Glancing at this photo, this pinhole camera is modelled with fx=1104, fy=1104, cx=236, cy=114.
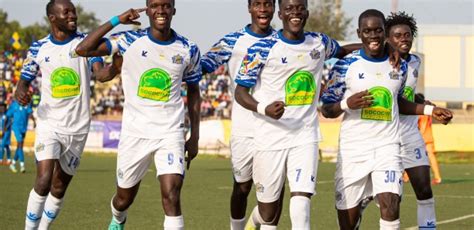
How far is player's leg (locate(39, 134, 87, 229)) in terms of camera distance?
12297 mm

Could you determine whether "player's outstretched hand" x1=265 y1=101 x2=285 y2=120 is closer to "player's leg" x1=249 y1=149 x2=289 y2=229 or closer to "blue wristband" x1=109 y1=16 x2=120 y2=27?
"player's leg" x1=249 y1=149 x2=289 y2=229

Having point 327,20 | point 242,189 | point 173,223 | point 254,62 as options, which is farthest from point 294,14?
point 327,20

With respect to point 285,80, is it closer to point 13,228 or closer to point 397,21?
point 397,21

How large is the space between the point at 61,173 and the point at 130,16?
9.49 ft

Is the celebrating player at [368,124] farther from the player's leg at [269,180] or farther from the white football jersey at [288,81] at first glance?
the player's leg at [269,180]

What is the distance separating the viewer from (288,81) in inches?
407

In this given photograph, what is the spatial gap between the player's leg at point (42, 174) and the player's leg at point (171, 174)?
2053 mm

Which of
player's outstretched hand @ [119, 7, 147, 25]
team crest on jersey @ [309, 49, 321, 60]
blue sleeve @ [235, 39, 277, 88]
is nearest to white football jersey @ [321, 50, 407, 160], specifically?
team crest on jersey @ [309, 49, 321, 60]

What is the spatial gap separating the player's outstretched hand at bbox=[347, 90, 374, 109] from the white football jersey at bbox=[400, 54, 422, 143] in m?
1.44

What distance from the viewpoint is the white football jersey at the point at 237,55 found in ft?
37.9

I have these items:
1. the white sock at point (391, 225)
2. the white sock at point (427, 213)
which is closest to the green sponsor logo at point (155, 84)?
the white sock at point (391, 225)

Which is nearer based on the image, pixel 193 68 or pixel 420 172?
pixel 193 68

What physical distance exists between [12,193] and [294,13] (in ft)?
36.3

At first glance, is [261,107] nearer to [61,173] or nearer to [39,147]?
[39,147]
